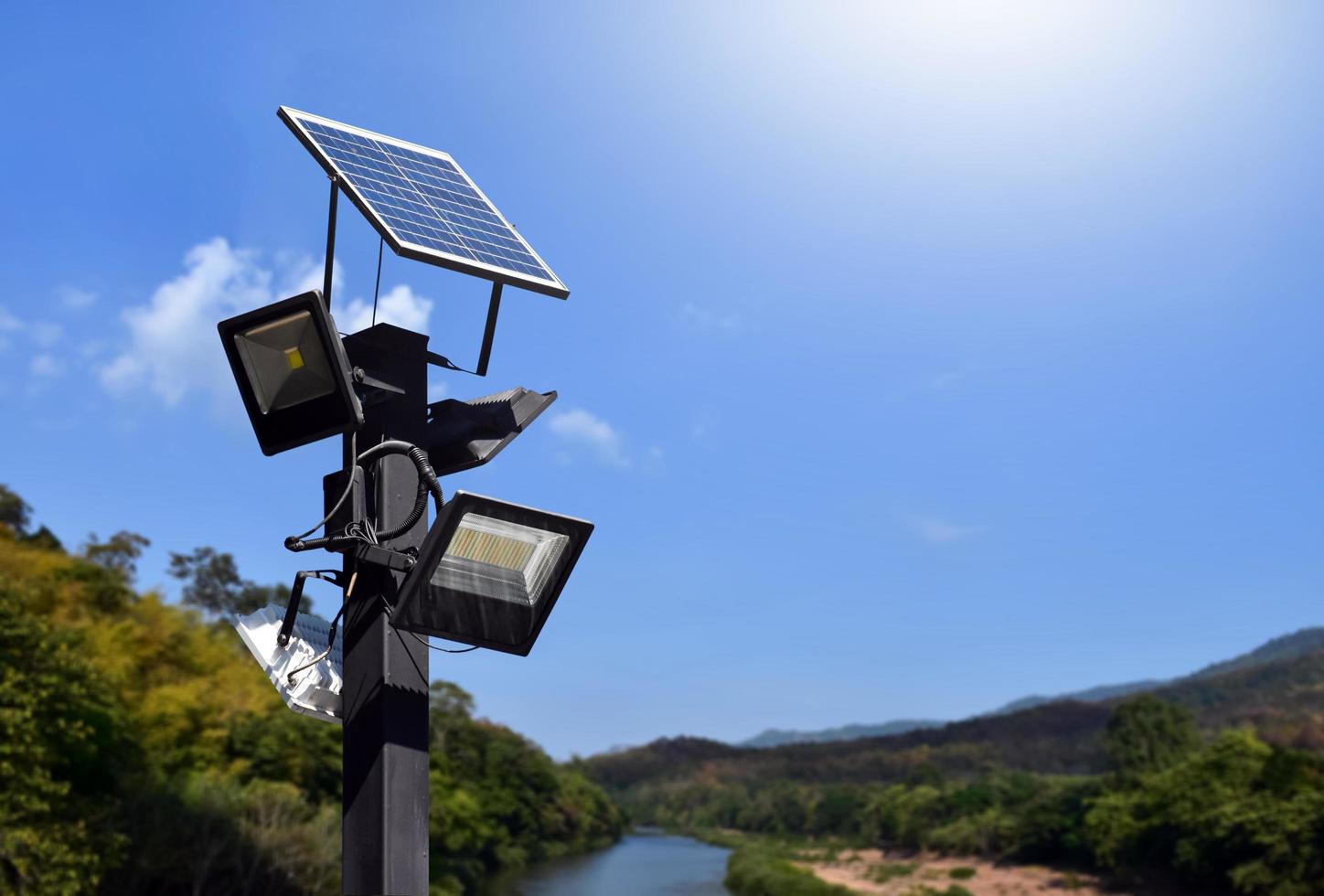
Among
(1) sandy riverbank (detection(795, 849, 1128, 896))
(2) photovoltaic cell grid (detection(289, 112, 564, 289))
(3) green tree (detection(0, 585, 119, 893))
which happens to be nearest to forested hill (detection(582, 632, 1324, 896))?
(1) sandy riverbank (detection(795, 849, 1128, 896))

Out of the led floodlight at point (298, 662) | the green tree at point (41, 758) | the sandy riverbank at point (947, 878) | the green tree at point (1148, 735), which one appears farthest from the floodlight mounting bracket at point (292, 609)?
the green tree at point (1148, 735)

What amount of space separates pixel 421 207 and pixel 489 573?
1.28 meters

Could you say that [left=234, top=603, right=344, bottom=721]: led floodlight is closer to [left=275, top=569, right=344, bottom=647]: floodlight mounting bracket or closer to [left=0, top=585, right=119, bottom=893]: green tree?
[left=275, top=569, right=344, bottom=647]: floodlight mounting bracket

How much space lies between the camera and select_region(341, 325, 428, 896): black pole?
2.36 m

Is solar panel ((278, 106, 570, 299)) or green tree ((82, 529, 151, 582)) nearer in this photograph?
solar panel ((278, 106, 570, 299))

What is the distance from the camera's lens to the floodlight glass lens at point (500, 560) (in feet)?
7.68

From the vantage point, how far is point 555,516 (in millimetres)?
2375

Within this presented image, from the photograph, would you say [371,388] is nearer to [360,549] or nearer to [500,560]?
[360,549]

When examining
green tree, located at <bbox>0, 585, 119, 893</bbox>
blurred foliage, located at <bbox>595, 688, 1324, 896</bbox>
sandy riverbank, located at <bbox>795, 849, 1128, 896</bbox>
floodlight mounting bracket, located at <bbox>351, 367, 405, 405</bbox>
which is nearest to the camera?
floodlight mounting bracket, located at <bbox>351, 367, 405, 405</bbox>

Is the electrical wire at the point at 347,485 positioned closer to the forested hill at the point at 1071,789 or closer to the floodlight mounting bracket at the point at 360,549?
the floodlight mounting bracket at the point at 360,549

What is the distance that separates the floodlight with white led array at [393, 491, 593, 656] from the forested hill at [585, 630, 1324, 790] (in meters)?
70.0

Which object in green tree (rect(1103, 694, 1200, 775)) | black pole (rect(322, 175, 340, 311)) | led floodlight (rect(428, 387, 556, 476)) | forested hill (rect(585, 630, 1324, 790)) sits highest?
forested hill (rect(585, 630, 1324, 790))

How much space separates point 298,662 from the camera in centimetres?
264

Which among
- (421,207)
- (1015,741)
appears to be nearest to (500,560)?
(421,207)
